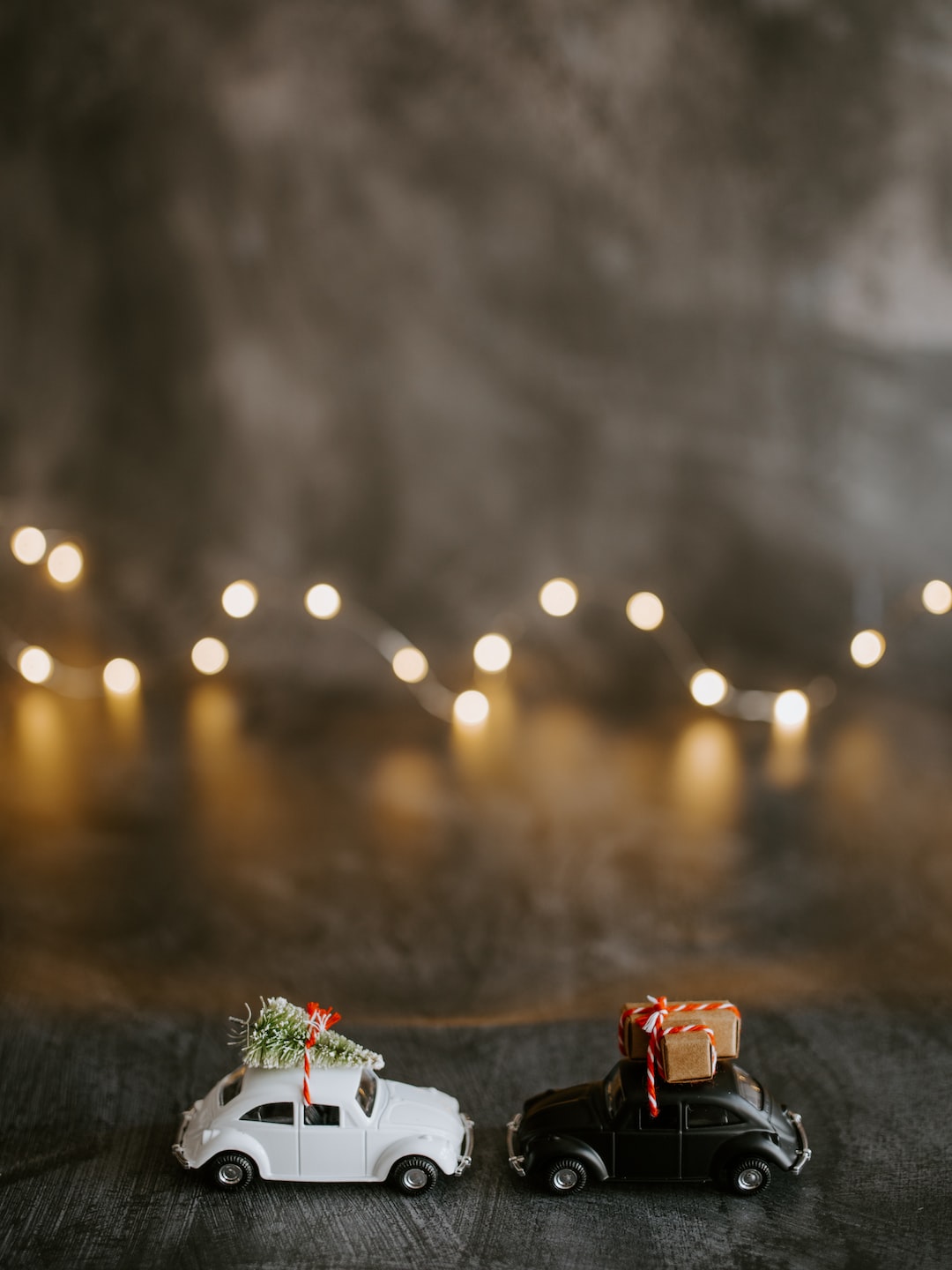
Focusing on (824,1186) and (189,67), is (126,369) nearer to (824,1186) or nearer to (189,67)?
(189,67)

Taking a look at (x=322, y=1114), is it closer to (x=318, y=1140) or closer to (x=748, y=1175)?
(x=318, y=1140)

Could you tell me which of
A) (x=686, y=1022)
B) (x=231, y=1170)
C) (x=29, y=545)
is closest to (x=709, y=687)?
(x=686, y=1022)

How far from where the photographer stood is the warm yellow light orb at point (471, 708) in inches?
202

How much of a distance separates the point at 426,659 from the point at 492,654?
31cm

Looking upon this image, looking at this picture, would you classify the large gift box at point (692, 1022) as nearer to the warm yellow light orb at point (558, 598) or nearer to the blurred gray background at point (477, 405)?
the blurred gray background at point (477, 405)

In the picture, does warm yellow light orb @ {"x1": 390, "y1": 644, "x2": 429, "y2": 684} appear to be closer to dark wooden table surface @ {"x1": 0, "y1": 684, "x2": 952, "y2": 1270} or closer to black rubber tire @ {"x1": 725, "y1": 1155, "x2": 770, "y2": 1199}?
dark wooden table surface @ {"x1": 0, "y1": 684, "x2": 952, "y2": 1270}

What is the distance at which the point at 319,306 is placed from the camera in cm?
570

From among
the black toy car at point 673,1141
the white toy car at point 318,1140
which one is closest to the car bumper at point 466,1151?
the white toy car at point 318,1140

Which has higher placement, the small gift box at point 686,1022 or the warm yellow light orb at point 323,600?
the warm yellow light orb at point 323,600

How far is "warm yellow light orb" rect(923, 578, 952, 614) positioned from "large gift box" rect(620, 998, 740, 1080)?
109 inches

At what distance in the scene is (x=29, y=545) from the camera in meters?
5.68

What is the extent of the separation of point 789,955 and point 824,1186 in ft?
2.98

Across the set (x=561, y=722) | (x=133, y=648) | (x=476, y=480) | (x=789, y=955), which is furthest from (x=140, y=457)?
(x=789, y=955)

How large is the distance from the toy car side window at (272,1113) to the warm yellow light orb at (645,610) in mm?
2742
